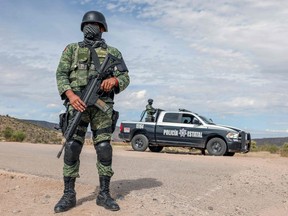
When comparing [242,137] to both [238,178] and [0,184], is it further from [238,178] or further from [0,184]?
[0,184]

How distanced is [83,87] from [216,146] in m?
13.6

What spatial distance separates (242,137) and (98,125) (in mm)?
13546

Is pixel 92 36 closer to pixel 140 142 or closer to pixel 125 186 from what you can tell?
pixel 125 186

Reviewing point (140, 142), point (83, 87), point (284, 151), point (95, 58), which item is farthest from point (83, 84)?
point (284, 151)

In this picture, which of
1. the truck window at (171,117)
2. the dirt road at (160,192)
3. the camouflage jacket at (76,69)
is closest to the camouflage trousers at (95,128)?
the camouflage jacket at (76,69)

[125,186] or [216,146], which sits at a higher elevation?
[216,146]

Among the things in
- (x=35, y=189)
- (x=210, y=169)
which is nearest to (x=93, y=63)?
(x=35, y=189)

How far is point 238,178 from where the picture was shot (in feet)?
34.3

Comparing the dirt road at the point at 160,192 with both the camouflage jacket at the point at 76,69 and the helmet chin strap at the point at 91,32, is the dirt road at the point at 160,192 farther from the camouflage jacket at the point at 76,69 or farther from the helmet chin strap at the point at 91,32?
the helmet chin strap at the point at 91,32

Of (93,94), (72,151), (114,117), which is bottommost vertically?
(72,151)

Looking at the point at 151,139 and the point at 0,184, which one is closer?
the point at 0,184

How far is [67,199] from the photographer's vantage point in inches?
234

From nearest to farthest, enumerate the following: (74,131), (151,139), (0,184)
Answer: (74,131), (0,184), (151,139)

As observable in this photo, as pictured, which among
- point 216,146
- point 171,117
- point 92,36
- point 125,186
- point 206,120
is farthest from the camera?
point 171,117
